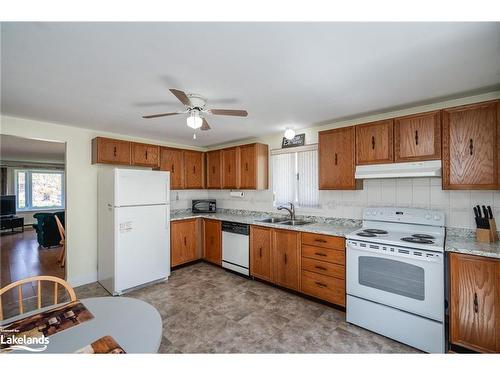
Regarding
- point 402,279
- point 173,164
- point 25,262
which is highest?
point 173,164

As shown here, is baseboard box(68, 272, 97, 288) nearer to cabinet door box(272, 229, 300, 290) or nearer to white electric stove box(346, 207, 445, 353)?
cabinet door box(272, 229, 300, 290)

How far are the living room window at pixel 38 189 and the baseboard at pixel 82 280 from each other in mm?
7128

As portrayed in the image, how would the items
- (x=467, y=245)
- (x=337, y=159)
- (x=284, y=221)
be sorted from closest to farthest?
1. (x=467, y=245)
2. (x=337, y=159)
3. (x=284, y=221)

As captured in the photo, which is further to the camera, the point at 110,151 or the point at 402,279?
the point at 110,151

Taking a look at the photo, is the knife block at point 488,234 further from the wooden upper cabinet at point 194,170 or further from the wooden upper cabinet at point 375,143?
the wooden upper cabinet at point 194,170

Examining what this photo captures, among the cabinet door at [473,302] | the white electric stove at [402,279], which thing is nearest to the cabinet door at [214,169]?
the white electric stove at [402,279]

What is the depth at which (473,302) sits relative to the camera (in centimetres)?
182

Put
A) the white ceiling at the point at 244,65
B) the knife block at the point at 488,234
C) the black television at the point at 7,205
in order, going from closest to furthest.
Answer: the white ceiling at the point at 244,65 → the knife block at the point at 488,234 → the black television at the point at 7,205

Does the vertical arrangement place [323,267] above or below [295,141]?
below

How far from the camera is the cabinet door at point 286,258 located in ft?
9.78

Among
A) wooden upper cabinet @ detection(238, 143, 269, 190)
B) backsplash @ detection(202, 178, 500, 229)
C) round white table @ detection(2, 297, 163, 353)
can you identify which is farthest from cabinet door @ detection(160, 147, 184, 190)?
round white table @ detection(2, 297, 163, 353)

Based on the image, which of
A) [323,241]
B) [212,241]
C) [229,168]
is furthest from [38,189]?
[323,241]

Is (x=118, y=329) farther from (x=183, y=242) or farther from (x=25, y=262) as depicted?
(x=25, y=262)

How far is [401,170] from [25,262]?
6.58 metres
